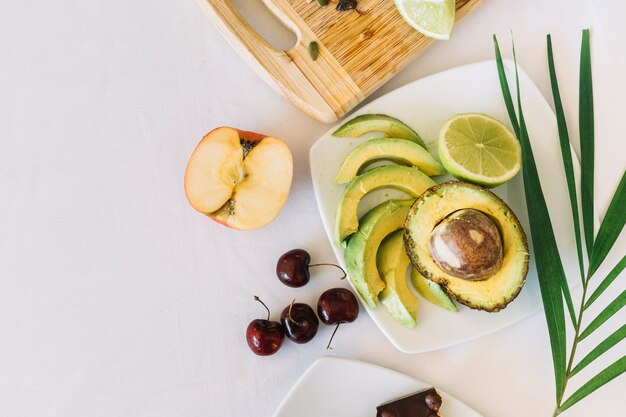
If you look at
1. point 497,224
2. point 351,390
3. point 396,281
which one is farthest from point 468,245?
point 351,390

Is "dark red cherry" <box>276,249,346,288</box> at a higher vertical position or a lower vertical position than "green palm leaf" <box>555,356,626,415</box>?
higher

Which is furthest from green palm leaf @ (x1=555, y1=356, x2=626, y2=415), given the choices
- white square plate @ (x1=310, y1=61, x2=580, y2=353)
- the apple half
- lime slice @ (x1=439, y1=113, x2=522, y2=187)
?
the apple half

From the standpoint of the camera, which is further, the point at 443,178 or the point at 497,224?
the point at 443,178

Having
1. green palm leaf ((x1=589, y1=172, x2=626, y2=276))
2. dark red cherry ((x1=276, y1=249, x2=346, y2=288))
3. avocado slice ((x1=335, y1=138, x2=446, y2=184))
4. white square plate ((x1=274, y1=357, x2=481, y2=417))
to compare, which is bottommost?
green palm leaf ((x1=589, y1=172, x2=626, y2=276))

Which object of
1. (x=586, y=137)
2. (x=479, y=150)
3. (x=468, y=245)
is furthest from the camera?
(x=586, y=137)

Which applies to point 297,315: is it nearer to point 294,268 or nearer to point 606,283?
point 294,268

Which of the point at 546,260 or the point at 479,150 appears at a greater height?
the point at 479,150

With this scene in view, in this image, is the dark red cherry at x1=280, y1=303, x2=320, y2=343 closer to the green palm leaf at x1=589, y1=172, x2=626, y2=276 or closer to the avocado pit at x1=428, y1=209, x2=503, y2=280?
the avocado pit at x1=428, y1=209, x2=503, y2=280
